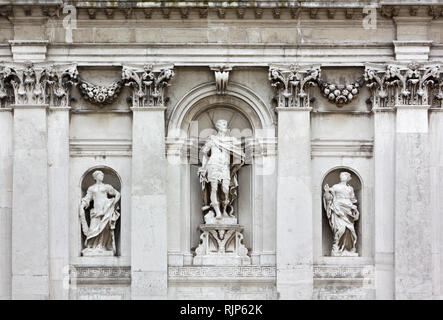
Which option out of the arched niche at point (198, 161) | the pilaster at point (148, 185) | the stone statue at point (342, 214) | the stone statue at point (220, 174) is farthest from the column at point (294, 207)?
the pilaster at point (148, 185)

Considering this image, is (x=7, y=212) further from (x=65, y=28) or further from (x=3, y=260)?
(x=65, y=28)

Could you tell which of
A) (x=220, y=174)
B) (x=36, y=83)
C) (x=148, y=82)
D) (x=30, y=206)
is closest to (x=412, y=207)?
(x=220, y=174)

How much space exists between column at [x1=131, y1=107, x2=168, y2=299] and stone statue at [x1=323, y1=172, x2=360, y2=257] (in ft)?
11.3

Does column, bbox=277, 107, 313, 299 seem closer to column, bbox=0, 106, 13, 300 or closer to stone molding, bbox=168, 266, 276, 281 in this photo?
stone molding, bbox=168, 266, 276, 281

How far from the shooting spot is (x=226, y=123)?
3834 centimetres

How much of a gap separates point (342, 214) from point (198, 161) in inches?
126

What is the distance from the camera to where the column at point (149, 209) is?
3762 cm

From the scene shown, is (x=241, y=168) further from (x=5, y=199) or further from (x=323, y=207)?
(x=5, y=199)

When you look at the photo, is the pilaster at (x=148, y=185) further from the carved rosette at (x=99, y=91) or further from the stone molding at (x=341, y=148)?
the stone molding at (x=341, y=148)

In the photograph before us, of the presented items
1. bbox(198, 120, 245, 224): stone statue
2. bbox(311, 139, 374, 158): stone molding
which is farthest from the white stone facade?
bbox(198, 120, 245, 224): stone statue

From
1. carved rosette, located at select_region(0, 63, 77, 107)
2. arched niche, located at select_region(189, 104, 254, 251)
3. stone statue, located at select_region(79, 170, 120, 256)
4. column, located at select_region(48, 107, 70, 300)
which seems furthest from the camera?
arched niche, located at select_region(189, 104, 254, 251)

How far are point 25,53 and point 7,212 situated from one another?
329cm

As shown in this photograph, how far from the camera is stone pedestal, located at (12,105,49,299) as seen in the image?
123ft

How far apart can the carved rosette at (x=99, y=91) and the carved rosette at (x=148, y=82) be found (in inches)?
10.3
